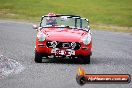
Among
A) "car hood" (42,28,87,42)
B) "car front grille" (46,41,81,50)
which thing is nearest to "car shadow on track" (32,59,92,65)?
"car front grille" (46,41,81,50)

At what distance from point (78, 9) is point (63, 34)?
3867 cm

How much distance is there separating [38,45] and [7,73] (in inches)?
102

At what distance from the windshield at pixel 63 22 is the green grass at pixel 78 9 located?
83.7 feet

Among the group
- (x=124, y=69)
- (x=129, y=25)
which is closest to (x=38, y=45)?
(x=124, y=69)

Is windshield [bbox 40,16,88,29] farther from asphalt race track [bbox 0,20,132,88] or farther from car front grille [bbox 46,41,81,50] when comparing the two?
car front grille [bbox 46,41,81,50]

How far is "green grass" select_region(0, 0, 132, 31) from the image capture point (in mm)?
44684

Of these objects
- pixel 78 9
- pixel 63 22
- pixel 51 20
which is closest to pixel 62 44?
pixel 63 22

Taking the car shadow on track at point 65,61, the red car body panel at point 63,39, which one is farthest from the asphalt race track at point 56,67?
the red car body panel at point 63,39

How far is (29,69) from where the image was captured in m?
12.6

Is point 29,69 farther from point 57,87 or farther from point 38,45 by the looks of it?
point 57,87

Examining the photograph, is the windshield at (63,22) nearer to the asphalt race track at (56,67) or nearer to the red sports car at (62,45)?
the red sports car at (62,45)

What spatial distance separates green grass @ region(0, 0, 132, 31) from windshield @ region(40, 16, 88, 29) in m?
25.5

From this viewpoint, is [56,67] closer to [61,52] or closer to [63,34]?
[61,52]

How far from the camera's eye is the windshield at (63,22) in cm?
1529
